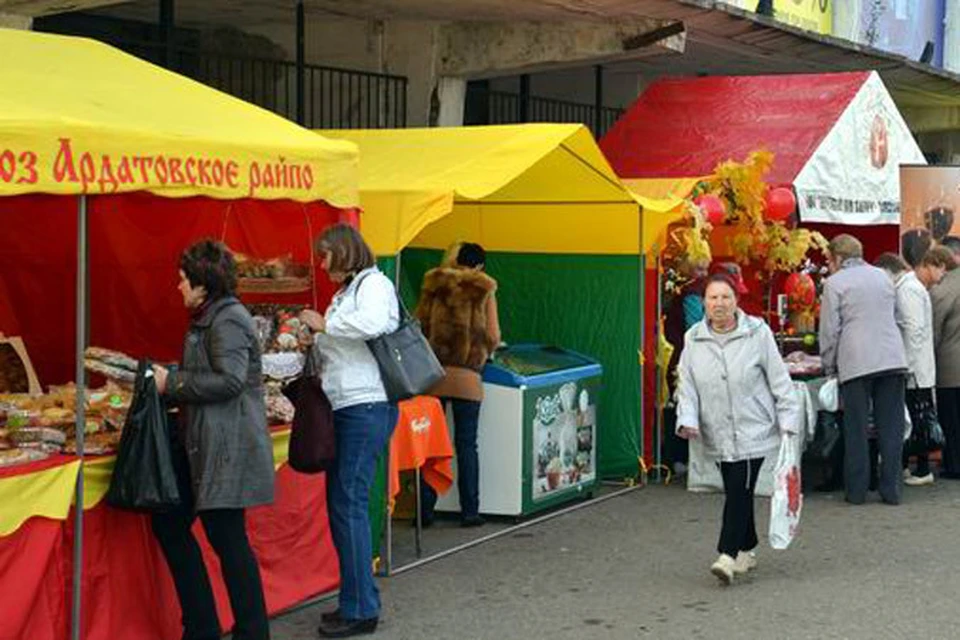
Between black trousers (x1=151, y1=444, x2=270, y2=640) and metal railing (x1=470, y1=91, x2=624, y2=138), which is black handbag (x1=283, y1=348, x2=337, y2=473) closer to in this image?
black trousers (x1=151, y1=444, x2=270, y2=640)

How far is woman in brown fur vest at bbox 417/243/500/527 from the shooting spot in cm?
889

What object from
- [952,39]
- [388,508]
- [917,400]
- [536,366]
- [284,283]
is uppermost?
[952,39]

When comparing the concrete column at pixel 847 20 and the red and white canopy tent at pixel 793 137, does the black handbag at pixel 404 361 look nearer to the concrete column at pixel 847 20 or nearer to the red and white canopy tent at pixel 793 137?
the red and white canopy tent at pixel 793 137

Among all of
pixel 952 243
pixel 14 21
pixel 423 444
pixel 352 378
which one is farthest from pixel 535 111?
pixel 352 378

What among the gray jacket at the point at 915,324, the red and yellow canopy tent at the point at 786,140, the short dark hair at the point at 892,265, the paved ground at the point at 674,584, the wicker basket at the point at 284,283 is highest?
the red and yellow canopy tent at the point at 786,140

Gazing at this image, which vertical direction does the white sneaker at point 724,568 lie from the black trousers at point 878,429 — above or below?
below

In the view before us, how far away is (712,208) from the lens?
10797mm

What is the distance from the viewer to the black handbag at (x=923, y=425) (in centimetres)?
1052

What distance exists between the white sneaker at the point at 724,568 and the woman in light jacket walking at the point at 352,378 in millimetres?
1907

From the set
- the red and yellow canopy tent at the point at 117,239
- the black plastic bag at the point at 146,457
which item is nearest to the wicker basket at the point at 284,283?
the red and yellow canopy tent at the point at 117,239

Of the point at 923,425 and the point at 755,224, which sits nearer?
the point at 923,425

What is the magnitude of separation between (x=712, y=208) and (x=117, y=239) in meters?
4.85

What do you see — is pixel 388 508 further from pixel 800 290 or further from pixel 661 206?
pixel 800 290

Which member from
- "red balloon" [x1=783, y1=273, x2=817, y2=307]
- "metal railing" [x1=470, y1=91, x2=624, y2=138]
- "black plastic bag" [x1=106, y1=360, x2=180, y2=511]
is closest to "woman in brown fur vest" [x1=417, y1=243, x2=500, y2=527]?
"black plastic bag" [x1=106, y1=360, x2=180, y2=511]
